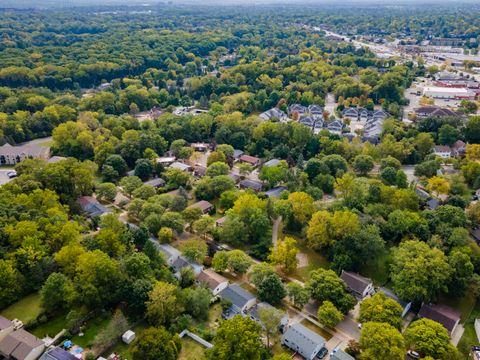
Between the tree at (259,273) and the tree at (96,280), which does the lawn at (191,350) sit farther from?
the tree at (259,273)

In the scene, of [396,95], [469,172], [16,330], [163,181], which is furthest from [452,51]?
[16,330]

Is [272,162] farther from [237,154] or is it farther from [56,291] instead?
[56,291]

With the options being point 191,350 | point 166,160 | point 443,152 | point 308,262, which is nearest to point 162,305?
point 191,350

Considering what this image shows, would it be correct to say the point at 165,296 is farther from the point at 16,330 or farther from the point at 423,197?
the point at 423,197

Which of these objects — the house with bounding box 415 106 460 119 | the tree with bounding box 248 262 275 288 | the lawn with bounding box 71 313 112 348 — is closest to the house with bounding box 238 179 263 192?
the tree with bounding box 248 262 275 288

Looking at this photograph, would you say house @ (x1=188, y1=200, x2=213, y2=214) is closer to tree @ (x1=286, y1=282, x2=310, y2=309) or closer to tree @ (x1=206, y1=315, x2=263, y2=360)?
tree @ (x1=286, y1=282, x2=310, y2=309)

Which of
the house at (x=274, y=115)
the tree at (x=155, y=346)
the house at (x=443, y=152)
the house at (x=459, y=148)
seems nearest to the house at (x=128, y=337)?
the tree at (x=155, y=346)

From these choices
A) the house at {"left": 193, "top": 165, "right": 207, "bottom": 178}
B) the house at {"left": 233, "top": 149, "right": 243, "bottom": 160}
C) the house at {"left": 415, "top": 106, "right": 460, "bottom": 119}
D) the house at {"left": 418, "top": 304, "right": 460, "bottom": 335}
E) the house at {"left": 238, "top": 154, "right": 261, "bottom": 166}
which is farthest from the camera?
the house at {"left": 415, "top": 106, "right": 460, "bottom": 119}
